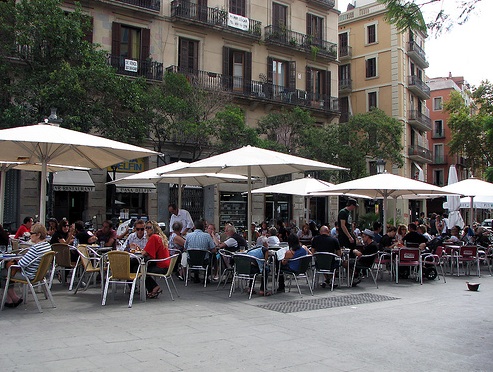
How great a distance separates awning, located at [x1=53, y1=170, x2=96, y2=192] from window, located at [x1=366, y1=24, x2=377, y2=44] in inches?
1016

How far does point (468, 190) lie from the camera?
14.6 m

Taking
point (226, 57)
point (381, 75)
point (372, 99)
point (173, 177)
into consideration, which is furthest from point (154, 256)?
point (381, 75)

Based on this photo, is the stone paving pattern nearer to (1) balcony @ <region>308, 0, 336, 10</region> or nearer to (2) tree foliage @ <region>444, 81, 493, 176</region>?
(1) balcony @ <region>308, 0, 336, 10</region>

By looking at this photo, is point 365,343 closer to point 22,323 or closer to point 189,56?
point 22,323

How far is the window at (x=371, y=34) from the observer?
121 ft

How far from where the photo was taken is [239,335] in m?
5.86

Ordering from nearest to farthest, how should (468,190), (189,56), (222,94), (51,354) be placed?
(51,354) → (468,190) → (222,94) → (189,56)

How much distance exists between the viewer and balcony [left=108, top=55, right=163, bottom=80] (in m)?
21.8

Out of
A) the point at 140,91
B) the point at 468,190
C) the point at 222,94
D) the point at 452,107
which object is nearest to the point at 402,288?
the point at 468,190

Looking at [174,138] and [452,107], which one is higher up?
[452,107]

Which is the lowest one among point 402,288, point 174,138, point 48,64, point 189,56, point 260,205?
point 402,288

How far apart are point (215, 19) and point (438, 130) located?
35.3 meters

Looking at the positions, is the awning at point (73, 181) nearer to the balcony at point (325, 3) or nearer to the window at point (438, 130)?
the balcony at point (325, 3)

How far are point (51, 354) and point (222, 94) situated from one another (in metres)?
18.2
